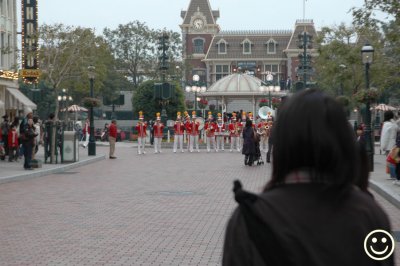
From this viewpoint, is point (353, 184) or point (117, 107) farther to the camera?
point (117, 107)

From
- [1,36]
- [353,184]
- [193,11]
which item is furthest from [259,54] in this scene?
[353,184]

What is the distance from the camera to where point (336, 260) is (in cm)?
249

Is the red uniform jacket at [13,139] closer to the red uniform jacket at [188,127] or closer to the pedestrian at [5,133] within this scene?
the pedestrian at [5,133]

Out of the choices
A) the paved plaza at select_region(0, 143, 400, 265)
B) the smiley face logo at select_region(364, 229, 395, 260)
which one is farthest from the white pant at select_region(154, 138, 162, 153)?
the smiley face logo at select_region(364, 229, 395, 260)

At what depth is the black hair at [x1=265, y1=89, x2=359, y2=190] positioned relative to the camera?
254 cm

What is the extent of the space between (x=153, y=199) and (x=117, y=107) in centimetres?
7427

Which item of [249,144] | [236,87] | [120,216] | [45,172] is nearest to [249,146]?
[249,144]

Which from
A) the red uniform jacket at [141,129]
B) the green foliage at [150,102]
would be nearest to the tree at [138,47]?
the green foliage at [150,102]

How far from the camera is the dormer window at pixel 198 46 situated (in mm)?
106438

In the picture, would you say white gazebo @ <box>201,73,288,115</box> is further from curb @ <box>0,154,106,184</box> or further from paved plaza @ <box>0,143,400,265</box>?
paved plaza @ <box>0,143,400,265</box>

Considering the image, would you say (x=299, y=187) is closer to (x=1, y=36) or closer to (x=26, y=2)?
(x=26, y=2)

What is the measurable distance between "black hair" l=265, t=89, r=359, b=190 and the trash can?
26581 millimetres

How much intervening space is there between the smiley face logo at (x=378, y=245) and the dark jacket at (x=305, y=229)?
0.05 ft

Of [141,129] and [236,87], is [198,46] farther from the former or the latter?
[141,129]
